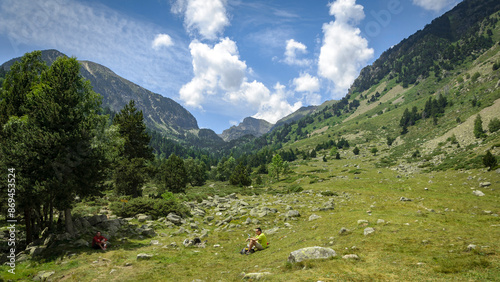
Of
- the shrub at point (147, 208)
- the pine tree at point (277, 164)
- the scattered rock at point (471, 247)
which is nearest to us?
the scattered rock at point (471, 247)

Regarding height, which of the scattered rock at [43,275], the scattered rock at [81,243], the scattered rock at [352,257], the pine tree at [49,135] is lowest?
the scattered rock at [352,257]

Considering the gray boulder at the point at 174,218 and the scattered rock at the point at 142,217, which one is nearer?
the scattered rock at the point at 142,217

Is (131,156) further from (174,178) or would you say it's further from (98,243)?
(98,243)

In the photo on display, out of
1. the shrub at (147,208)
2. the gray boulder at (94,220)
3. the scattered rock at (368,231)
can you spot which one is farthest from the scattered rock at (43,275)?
the scattered rock at (368,231)

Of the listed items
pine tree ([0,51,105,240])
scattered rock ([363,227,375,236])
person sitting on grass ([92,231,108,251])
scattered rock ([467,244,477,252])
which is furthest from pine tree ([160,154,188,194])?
scattered rock ([467,244,477,252])

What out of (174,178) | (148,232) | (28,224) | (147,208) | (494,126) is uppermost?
(494,126)

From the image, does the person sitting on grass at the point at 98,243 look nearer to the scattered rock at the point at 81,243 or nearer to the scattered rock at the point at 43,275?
the scattered rock at the point at 81,243

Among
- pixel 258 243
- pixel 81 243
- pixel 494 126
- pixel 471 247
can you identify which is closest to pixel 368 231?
pixel 471 247

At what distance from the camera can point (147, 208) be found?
2525 centimetres

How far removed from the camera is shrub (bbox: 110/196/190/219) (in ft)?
80.3

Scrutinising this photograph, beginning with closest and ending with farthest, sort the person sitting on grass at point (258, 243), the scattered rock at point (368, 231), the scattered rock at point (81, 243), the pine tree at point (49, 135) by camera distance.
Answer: the scattered rock at point (368, 231) → the person sitting on grass at point (258, 243) → the pine tree at point (49, 135) → the scattered rock at point (81, 243)

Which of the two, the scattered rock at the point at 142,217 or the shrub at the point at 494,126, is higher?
the shrub at the point at 494,126

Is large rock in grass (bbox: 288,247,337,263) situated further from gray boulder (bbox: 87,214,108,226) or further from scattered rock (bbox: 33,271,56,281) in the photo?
gray boulder (bbox: 87,214,108,226)

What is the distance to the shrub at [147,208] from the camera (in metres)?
24.5
